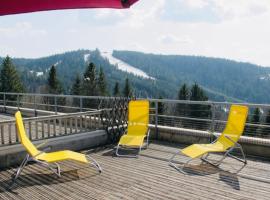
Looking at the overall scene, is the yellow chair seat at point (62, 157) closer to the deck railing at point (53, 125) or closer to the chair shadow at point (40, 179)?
the chair shadow at point (40, 179)

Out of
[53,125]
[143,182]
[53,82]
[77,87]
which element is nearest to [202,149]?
[143,182]

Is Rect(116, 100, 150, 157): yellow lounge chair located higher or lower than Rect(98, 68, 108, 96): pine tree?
lower

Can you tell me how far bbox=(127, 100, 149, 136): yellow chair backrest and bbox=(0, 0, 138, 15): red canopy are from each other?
226 inches

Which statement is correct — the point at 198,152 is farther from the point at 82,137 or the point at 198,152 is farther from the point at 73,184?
the point at 82,137

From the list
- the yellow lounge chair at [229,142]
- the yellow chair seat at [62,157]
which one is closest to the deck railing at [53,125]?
the yellow chair seat at [62,157]

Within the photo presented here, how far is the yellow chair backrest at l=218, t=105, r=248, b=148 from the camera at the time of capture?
5423 millimetres

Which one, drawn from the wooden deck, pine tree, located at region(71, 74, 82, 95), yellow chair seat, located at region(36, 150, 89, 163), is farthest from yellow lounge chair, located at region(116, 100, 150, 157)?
pine tree, located at region(71, 74, 82, 95)

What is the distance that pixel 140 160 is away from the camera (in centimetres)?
584

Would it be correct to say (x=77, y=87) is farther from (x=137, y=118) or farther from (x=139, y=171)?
(x=139, y=171)

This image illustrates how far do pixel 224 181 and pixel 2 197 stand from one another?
10.1 feet

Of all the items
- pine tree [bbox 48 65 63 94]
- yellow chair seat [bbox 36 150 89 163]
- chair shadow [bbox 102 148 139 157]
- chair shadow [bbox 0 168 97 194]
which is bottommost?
chair shadow [bbox 0 168 97 194]

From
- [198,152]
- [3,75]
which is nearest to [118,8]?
[198,152]

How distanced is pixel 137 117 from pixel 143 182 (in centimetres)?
254

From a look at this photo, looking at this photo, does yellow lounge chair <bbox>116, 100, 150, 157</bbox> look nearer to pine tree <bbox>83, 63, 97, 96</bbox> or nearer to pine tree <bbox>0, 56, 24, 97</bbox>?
pine tree <bbox>0, 56, 24, 97</bbox>
